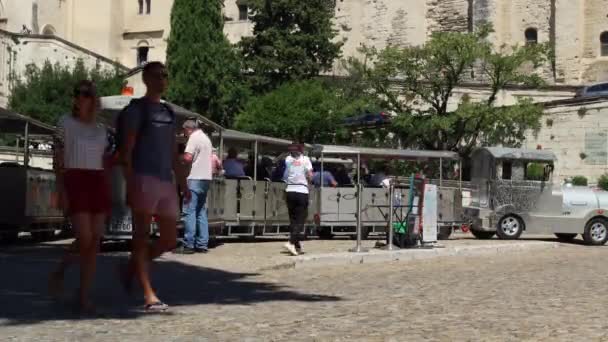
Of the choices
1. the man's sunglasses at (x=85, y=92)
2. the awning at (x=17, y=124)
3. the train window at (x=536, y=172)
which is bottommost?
the man's sunglasses at (x=85, y=92)

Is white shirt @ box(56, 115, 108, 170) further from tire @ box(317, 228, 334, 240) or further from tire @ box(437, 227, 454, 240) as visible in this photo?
tire @ box(437, 227, 454, 240)

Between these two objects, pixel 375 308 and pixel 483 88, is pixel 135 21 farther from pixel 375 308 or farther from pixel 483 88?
pixel 375 308

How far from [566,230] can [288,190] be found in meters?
9.82

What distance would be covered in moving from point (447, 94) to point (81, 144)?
1531 inches

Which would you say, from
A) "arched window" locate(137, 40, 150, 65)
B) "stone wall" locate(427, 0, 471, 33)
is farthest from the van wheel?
"arched window" locate(137, 40, 150, 65)

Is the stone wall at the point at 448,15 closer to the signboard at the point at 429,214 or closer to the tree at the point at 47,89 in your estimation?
the tree at the point at 47,89

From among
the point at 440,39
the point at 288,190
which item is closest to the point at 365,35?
the point at 440,39

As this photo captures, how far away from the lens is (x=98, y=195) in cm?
812

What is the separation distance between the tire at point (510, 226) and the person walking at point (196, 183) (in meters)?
9.88

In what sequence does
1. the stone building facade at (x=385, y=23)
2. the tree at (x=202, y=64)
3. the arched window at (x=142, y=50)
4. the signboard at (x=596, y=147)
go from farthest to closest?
the arched window at (x=142, y=50) < the stone building facade at (x=385, y=23) < the tree at (x=202, y=64) < the signboard at (x=596, y=147)

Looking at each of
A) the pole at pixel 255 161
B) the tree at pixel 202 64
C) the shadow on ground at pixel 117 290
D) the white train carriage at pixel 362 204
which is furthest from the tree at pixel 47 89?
the shadow on ground at pixel 117 290

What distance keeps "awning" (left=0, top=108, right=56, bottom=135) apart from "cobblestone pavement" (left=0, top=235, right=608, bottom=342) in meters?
3.74

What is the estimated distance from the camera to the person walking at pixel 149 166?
7.96 m

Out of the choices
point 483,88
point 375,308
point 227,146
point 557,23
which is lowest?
point 375,308
